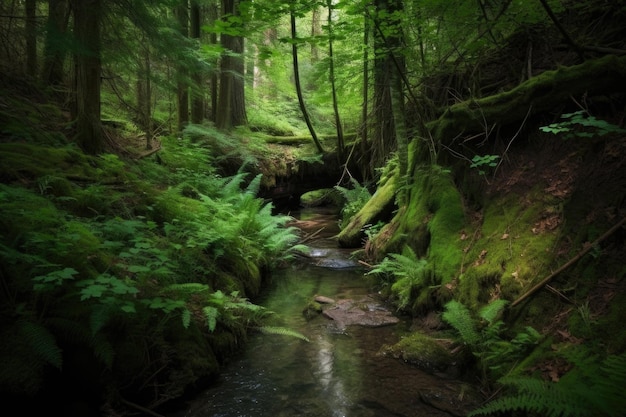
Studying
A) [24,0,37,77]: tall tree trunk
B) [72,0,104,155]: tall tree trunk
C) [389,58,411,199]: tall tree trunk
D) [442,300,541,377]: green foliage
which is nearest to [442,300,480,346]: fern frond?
[442,300,541,377]: green foliage

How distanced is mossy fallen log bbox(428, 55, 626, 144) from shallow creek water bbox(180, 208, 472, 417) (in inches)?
132

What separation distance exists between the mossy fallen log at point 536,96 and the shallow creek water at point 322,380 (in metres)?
3.36

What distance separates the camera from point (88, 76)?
579 cm

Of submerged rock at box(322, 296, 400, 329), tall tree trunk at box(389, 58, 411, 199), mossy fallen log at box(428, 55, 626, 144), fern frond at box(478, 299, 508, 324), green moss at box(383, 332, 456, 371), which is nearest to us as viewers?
fern frond at box(478, 299, 508, 324)

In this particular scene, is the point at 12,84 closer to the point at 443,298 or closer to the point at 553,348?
the point at 443,298

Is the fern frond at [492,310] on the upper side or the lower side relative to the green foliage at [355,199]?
lower

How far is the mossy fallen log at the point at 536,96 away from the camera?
165 inches

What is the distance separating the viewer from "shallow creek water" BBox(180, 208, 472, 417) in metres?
3.40

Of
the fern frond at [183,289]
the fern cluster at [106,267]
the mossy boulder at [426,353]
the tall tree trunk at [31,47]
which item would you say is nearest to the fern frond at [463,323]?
the mossy boulder at [426,353]

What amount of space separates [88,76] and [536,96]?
6.77m

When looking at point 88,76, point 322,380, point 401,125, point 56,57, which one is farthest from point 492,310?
point 56,57

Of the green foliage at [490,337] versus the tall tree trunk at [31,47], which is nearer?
the green foliage at [490,337]

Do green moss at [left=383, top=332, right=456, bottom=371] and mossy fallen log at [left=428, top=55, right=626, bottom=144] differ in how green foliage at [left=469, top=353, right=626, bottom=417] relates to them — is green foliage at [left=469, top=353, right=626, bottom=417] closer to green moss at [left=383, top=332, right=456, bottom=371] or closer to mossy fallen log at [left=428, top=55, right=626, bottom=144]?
green moss at [left=383, top=332, right=456, bottom=371]

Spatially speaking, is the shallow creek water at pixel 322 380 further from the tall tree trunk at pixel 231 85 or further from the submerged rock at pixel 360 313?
the tall tree trunk at pixel 231 85
